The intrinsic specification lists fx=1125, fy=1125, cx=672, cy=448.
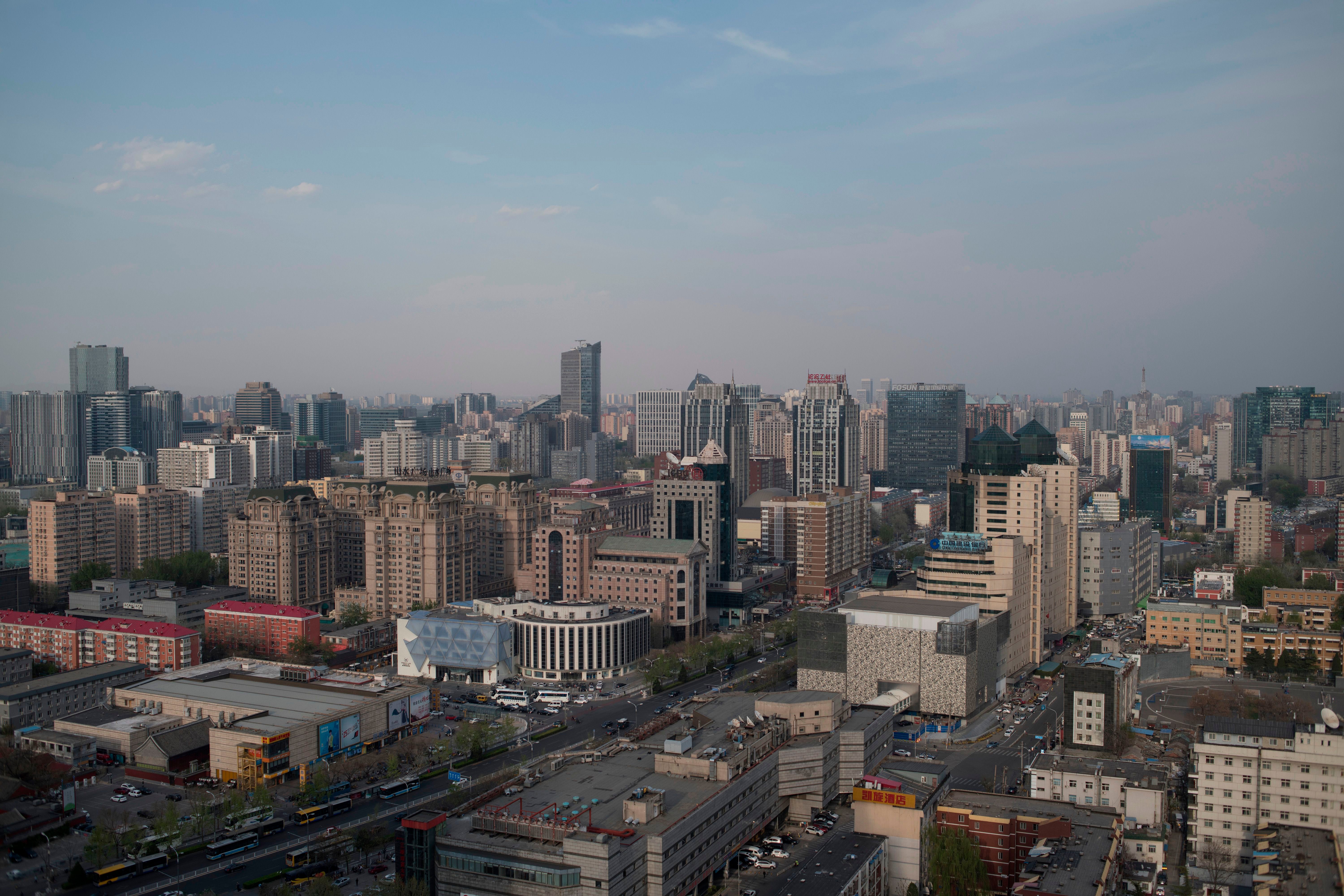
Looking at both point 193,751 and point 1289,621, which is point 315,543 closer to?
point 193,751

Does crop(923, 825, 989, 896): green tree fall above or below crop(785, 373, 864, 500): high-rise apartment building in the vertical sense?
below

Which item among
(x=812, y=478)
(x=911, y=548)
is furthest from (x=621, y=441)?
(x=911, y=548)

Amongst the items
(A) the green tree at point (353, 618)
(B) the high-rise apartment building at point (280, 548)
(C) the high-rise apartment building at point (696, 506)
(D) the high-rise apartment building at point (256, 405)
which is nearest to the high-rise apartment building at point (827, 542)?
(C) the high-rise apartment building at point (696, 506)

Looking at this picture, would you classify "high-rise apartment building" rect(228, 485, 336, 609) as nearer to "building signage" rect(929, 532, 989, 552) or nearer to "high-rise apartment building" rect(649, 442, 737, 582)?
"high-rise apartment building" rect(649, 442, 737, 582)

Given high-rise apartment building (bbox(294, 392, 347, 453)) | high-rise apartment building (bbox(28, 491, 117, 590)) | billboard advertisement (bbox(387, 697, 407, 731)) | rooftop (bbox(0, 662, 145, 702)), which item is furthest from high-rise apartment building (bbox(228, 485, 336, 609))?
high-rise apartment building (bbox(294, 392, 347, 453))

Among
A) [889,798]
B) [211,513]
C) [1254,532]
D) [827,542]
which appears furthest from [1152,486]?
[211,513]

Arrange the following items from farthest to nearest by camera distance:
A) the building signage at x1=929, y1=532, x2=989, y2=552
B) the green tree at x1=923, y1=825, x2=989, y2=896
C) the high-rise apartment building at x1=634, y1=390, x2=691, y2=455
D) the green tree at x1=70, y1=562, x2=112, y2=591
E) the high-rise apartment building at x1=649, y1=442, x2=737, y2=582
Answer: the high-rise apartment building at x1=634, y1=390, x2=691, y2=455
the high-rise apartment building at x1=649, y1=442, x2=737, y2=582
the green tree at x1=70, y1=562, x2=112, y2=591
the building signage at x1=929, y1=532, x2=989, y2=552
the green tree at x1=923, y1=825, x2=989, y2=896

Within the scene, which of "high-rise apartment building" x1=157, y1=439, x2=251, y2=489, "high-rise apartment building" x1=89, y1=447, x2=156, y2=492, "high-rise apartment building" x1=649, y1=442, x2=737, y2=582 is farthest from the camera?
"high-rise apartment building" x1=157, y1=439, x2=251, y2=489
